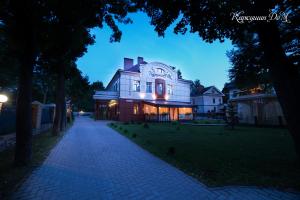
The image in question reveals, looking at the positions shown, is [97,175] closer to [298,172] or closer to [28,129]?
[28,129]

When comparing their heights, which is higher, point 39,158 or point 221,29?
point 221,29

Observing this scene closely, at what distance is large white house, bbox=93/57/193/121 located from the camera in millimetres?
28234

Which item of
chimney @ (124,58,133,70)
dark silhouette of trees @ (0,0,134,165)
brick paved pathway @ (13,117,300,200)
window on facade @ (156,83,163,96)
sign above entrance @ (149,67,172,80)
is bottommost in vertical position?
brick paved pathway @ (13,117,300,200)

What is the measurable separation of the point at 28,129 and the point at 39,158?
1548mm

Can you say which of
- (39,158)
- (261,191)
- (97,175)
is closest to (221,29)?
(261,191)

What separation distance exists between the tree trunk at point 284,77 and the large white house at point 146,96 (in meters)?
23.7

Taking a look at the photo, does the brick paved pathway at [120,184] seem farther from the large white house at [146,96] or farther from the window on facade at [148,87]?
the window on facade at [148,87]

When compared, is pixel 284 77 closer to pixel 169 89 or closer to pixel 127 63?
pixel 169 89

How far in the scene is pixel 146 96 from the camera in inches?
1189

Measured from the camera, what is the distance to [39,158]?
6.01 metres

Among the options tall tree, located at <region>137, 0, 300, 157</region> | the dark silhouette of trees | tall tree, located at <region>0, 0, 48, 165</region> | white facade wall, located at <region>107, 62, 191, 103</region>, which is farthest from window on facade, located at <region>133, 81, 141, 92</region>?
tall tree, located at <region>0, 0, 48, 165</region>

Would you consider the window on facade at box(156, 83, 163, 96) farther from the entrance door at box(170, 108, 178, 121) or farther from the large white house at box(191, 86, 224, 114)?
the large white house at box(191, 86, 224, 114)

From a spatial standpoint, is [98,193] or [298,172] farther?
[298,172]

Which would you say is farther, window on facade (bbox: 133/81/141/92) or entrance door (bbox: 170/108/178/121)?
entrance door (bbox: 170/108/178/121)
